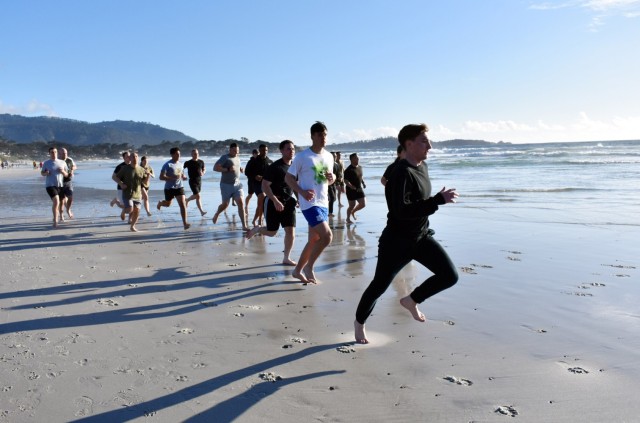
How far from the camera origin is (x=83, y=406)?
300 centimetres

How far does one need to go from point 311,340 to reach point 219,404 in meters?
1.24

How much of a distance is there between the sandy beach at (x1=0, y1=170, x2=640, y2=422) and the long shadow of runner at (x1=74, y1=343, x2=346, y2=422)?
0.01m

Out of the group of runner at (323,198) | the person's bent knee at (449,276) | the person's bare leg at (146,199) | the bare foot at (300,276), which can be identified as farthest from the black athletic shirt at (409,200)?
the person's bare leg at (146,199)

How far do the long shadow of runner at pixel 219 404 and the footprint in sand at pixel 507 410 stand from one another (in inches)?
40.6

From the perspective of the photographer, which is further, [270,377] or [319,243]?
[319,243]

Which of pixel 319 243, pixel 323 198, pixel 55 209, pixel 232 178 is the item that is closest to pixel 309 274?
pixel 319 243

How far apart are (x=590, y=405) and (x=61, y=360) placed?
3521 mm

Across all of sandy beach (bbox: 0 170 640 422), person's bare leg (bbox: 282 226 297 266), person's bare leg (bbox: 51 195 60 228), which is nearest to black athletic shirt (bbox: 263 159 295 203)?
person's bare leg (bbox: 282 226 297 266)

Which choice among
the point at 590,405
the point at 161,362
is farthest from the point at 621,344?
the point at 161,362

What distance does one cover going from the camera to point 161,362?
367cm

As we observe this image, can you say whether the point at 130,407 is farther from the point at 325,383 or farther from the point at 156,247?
the point at 156,247

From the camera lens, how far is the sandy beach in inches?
119

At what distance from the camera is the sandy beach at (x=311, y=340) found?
→ 303 cm

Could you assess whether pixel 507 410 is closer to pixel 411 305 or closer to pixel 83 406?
pixel 411 305
